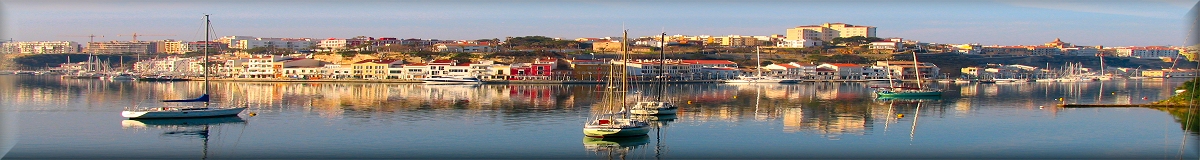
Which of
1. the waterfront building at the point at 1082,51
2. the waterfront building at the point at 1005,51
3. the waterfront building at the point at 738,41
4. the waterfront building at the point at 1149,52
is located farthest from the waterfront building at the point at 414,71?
the waterfront building at the point at 1149,52

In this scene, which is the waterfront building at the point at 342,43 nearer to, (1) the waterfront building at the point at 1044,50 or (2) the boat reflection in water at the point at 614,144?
(1) the waterfront building at the point at 1044,50

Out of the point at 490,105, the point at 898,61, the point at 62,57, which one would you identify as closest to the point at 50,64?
the point at 62,57

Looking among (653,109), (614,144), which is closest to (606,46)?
(653,109)

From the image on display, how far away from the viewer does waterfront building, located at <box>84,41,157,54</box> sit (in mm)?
45844

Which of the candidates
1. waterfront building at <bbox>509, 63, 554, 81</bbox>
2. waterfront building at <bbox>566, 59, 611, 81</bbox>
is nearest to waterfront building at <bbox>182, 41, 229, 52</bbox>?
waterfront building at <bbox>509, 63, 554, 81</bbox>

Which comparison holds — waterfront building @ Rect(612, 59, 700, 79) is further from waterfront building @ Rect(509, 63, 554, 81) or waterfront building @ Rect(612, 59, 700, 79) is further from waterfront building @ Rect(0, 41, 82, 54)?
waterfront building @ Rect(0, 41, 82, 54)

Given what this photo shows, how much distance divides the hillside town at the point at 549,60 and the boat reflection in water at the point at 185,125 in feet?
30.1

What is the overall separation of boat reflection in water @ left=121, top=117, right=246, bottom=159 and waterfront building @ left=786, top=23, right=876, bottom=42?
38.6m

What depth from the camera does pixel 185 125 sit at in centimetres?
1074

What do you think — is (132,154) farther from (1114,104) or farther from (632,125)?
(1114,104)

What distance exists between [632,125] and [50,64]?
36.0 metres

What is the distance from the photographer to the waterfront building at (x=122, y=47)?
4584cm

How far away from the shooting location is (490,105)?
15133 millimetres

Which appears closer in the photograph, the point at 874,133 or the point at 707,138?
the point at 707,138
